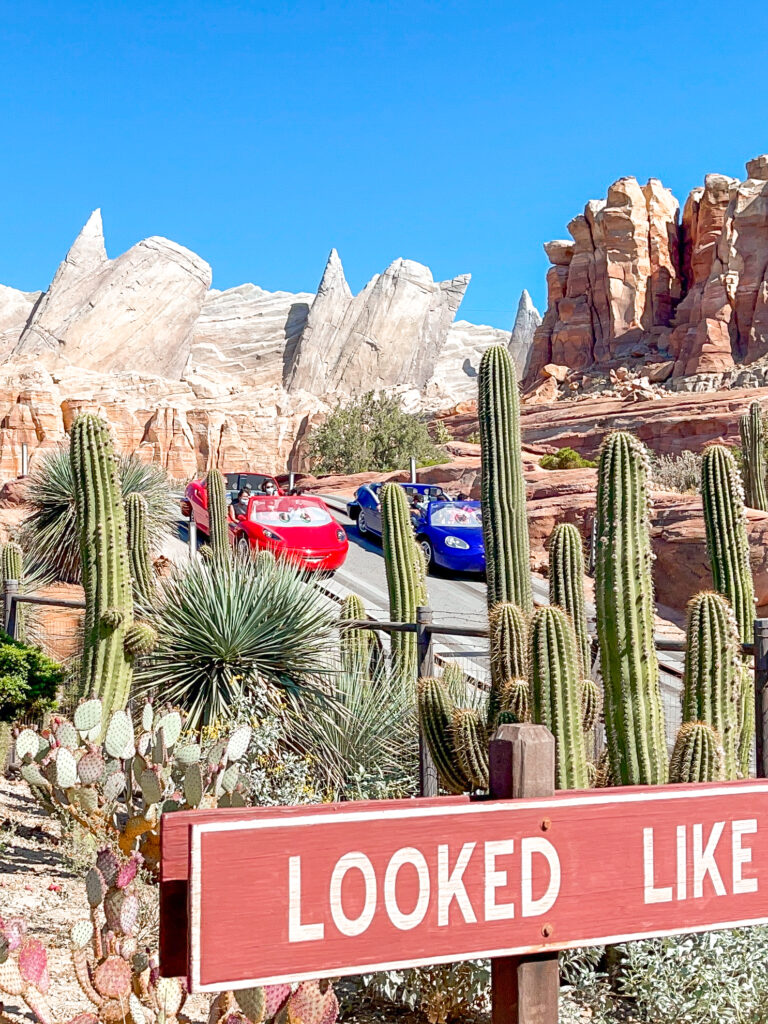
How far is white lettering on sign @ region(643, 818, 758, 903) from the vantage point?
233cm

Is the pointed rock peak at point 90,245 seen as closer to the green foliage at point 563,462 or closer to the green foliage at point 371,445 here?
the green foliage at point 371,445

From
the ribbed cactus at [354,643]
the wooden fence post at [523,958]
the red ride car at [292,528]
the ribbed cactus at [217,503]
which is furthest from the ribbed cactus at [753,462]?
the wooden fence post at [523,958]

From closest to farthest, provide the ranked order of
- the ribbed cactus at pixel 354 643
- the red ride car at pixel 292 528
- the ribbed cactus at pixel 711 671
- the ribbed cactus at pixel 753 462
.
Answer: the ribbed cactus at pixel 711 671
the ribbed cactus at pixel 354 643
the red ride car at pixel 292 528
the ribbed cactus at pixel 753 462

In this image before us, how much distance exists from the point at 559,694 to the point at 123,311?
227 feet

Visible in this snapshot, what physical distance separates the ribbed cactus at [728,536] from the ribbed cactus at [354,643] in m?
3.10

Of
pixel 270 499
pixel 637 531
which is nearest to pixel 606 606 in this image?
pixel 637 531

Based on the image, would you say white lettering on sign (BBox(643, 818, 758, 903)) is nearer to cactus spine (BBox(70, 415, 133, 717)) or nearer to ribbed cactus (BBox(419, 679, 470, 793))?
ribbed cactus (BBox(419, 679, 470, 793))

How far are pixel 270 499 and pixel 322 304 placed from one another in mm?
61194

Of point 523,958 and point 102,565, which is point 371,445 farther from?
point 523,958

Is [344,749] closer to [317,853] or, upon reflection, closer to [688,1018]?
[688,1018]

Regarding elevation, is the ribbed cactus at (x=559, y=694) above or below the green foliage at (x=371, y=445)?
below

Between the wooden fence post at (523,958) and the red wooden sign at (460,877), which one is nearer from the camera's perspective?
the red wooden sign at (460,877)

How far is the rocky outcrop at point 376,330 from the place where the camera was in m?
74.1

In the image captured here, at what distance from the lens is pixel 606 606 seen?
200 inches
